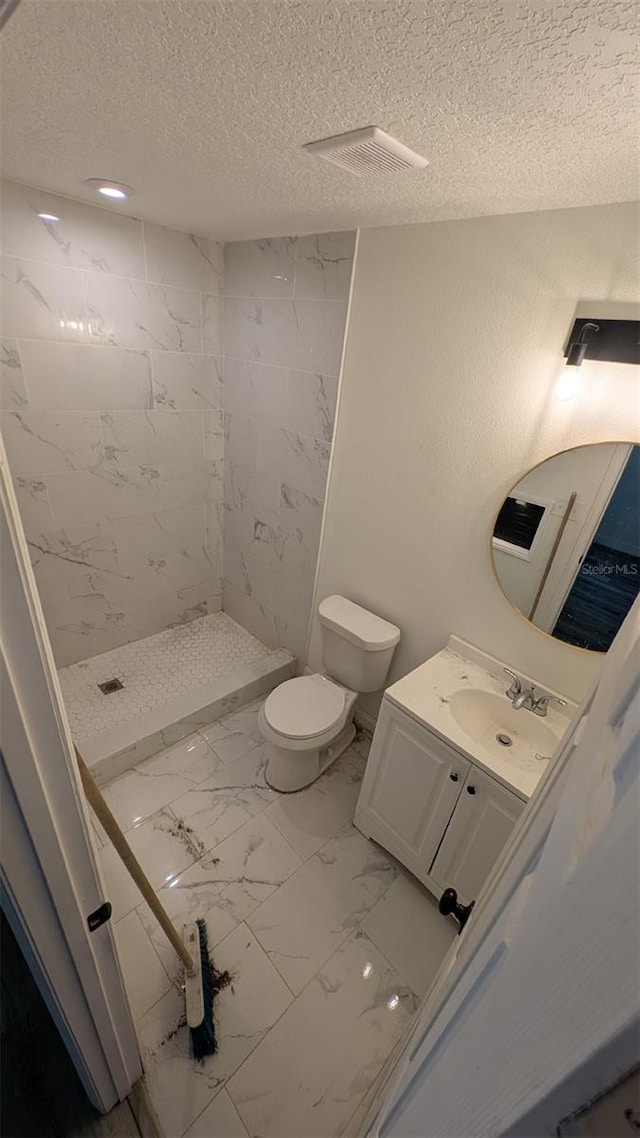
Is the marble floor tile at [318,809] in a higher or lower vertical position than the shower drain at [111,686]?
lower

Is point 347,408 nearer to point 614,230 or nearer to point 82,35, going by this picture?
point 614,230

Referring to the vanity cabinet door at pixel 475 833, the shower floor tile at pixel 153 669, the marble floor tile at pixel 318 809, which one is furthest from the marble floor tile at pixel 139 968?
the vanity cabinet door at pixel 475 833

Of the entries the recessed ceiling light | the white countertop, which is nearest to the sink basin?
the white countertop

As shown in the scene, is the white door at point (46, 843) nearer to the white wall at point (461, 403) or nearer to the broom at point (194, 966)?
the broom at point (194, 966)

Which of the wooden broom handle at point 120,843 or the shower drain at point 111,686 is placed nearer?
the wooden broom handle at point 120,843

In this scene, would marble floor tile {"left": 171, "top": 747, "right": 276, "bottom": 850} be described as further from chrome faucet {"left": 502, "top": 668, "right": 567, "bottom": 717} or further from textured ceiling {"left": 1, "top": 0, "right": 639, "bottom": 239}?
textured ceiling {"left": 1, "top": 0, "right": 639, "bottom": 239}

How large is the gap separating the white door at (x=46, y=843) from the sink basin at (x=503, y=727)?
3.73 ft

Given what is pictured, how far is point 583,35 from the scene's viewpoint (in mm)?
556

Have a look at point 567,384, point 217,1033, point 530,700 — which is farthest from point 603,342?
point 217,1033

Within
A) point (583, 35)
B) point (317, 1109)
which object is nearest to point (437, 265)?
point (583, 35)

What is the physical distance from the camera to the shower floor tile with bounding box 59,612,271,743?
7.14 ft

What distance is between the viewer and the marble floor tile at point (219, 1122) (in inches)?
44.8

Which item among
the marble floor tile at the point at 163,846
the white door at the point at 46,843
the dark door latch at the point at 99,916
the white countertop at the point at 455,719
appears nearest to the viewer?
the white door at the point at 46,843

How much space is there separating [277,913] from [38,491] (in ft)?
6.46
